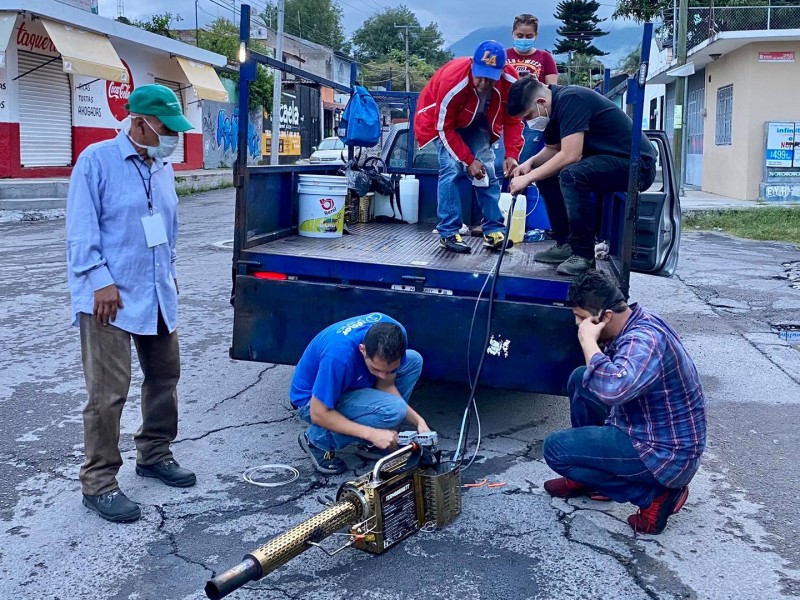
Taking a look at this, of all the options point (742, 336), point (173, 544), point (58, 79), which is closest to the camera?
point (173, 544)

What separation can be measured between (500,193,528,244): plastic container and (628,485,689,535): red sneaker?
8.67ft

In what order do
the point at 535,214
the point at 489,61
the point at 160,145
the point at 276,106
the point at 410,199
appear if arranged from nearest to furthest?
the point at 160,145
the point at 489,61
the point at 535,214
the point at 410,199
the point at 276,106

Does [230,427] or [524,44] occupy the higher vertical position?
[524,44]

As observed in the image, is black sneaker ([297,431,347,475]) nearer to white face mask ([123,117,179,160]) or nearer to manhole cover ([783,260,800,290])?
white face mask ([123,117,179,160])

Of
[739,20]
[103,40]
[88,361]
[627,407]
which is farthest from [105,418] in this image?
[739,20]

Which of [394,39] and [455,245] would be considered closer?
[455,245]

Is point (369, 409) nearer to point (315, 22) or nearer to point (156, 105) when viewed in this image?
point (156, 105)

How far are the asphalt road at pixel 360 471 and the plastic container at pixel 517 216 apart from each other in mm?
1173

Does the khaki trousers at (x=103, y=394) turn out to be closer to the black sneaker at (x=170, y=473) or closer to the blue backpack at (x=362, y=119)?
the black sneaker at (x=170, y=473)

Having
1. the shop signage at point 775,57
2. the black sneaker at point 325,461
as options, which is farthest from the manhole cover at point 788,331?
the shop signage at point 775,57

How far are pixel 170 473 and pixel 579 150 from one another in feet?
9.86

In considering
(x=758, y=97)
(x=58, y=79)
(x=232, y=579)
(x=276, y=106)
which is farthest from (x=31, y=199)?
(x=758, y=97)

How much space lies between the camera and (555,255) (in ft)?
17.1

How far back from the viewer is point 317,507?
4.07 meters
